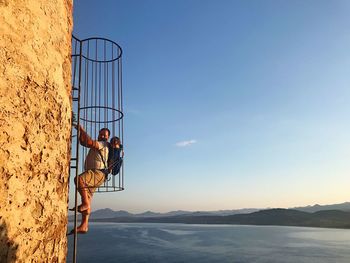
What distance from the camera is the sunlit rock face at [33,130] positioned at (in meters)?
3.31

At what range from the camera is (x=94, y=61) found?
686cm

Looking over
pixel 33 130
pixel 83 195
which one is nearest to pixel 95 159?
pixel 83 195

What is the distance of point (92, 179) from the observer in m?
6.19

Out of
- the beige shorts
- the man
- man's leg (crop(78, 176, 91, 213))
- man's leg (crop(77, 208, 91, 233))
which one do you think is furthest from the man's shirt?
man's leg (crop(77, 208, 91, 233))

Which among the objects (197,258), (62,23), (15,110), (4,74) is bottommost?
(197,258)

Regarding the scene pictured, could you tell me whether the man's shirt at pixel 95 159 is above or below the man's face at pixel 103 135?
below

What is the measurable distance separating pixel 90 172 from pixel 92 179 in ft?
0.41

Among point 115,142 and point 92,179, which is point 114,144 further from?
point 92,179

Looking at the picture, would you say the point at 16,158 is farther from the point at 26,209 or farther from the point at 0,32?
the point at 0,32

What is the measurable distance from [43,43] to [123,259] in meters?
58.9

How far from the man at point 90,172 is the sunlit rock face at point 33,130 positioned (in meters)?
1.57

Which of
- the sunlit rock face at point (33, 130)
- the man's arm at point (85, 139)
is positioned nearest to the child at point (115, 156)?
the man's arm at point (85, 139)

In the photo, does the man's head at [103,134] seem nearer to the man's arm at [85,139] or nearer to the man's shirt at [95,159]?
the man's shirt at [95,159]

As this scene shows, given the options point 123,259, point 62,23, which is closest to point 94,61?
point 62,23
